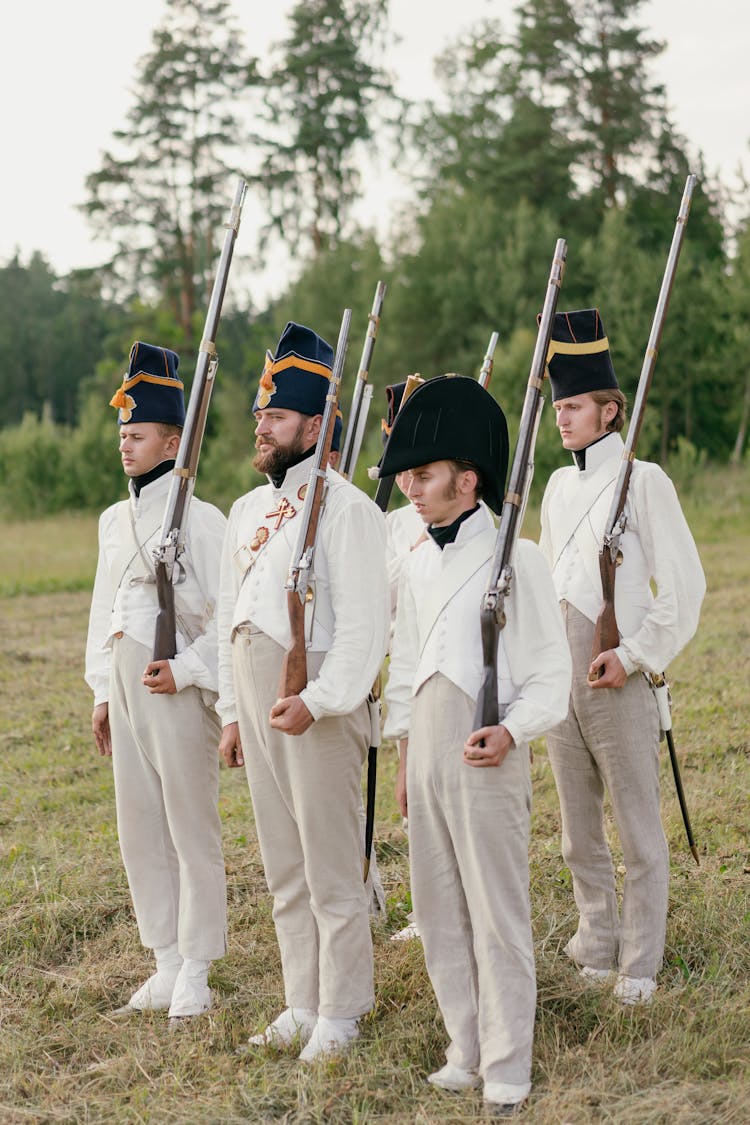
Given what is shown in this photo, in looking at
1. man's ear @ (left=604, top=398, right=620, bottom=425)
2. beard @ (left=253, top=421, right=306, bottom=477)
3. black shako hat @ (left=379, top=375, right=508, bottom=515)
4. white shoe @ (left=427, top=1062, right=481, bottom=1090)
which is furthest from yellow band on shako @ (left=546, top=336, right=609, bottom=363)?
white shoe @ (left=427, top=1062, right=481, bottom=1090)

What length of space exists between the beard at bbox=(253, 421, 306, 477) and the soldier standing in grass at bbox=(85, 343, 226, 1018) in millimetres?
574

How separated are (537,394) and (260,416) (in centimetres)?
106

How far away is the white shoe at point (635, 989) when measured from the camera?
427cm

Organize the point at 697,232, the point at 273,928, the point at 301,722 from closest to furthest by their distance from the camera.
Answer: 1. the point at 301,722
2. the point at 273,928
3. the point at 697,232

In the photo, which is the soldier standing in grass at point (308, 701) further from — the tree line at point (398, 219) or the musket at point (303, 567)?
the tree line at point (398, 219)

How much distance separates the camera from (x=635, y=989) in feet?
14.1

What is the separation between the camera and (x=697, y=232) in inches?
1297

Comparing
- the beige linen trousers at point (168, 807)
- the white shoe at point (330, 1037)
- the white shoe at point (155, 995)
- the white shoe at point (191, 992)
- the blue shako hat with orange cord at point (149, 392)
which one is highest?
the blue shako hat with orange cord at point (149, 392)

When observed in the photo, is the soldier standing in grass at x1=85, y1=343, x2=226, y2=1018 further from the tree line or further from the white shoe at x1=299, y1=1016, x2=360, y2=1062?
the tree line

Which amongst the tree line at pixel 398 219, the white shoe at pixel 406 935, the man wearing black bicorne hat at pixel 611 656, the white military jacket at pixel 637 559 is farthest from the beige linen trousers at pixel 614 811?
the tree line at pixel 398 219

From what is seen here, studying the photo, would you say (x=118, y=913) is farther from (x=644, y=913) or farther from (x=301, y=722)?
(x=644, y=913)

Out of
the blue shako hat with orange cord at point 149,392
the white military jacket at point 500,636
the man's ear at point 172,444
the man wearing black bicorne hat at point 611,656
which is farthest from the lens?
the man's ear at point 172,444

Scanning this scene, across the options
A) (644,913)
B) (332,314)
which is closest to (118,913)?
(644,913)

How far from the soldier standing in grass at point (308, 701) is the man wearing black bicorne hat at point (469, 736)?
0.83 feet
